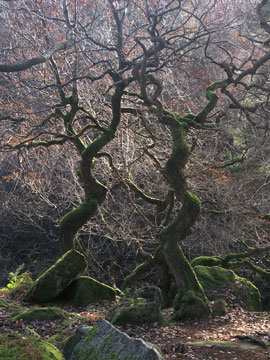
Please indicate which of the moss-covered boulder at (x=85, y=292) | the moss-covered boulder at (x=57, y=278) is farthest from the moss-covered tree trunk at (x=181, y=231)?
the moss-covered boulder at (x=57, y=278)

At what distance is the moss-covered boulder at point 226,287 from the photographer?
9.85m

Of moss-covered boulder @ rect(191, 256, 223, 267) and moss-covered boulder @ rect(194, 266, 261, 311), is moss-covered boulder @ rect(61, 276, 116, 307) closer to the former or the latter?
moss-covered boulder @ rect(194, 266, 261, 311)

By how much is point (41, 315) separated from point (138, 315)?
5.64 feet

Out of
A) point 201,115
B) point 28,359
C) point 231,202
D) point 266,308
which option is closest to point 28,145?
point 201,115

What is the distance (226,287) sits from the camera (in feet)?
33.0

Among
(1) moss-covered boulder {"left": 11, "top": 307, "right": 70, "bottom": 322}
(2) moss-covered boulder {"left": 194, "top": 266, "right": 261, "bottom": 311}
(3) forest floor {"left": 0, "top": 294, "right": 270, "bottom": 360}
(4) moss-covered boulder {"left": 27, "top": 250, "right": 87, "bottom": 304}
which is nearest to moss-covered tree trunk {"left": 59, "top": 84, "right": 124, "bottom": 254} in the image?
(4) moss-covered boulder {"left": 27, "top": 250, "right": 87, "bottom": 304}

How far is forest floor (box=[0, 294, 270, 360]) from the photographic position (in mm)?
5406

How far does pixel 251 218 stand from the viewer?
36.7ft

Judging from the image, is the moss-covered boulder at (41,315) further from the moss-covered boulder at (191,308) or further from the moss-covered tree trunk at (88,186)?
the moss-covered tree trunk at (88,186)

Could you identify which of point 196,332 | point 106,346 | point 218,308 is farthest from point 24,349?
point 218,308

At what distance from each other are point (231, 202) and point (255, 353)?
5675 mm

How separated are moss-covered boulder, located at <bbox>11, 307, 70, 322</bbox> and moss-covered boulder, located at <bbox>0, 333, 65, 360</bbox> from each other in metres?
4.29

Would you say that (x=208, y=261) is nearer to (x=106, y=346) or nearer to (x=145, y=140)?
(x=145, y=140)

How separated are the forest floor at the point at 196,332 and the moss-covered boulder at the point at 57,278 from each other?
0.33 meters
